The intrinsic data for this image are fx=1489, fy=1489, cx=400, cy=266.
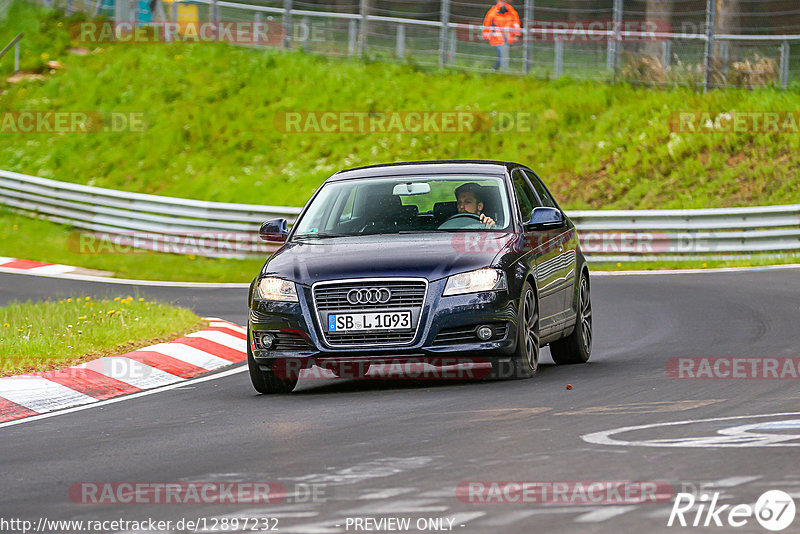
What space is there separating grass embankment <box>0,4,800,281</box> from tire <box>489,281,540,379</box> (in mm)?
12950

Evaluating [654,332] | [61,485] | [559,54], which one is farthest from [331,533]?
[559,54]

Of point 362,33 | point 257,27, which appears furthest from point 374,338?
point 257,27

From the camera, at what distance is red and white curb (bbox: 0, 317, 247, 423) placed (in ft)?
34.1

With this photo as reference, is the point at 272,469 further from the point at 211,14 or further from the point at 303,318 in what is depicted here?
the point at 211,14

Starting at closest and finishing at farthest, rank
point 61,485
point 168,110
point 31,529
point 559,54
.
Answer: point 31,529
point 61,485
point 559,54
point 168,110

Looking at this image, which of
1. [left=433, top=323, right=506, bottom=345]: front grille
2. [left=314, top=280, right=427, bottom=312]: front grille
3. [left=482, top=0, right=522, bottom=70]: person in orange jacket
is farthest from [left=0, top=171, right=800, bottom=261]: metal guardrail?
[left=314, top=280, right=427, bottom=312]: front grille

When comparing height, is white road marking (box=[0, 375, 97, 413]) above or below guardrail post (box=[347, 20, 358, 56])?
below

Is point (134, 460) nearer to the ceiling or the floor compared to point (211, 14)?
nearer to the floor

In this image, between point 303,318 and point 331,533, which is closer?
point 331,533

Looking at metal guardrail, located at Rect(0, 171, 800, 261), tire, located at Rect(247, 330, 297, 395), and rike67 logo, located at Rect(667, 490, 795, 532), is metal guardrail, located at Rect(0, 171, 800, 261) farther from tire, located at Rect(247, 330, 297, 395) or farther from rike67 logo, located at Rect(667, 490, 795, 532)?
rike67 logo, located at Rect(667, 490, 795, 532)

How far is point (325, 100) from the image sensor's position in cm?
3403

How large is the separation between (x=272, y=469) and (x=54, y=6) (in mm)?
36830

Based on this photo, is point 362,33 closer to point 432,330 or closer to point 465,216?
point 465,216

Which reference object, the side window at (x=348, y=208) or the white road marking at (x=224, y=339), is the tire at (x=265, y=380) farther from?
the white road marking at (x=224, y=339)
